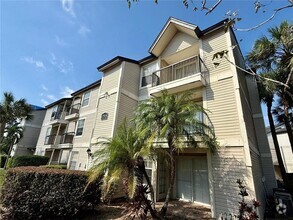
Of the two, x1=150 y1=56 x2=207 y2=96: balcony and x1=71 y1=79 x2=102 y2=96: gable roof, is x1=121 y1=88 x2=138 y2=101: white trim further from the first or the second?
x1=71 y1=79 x2=102 y2=96: gable roof

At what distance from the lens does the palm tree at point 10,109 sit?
1958 centimetres

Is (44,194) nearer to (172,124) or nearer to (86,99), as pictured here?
(172,124)

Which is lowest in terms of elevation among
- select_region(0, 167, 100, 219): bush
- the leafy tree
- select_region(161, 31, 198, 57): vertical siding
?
select_region(0, 167, 100, 219): bush

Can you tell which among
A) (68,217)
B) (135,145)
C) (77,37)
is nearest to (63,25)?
(77,37)

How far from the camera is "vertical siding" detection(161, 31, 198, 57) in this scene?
38.1 feet

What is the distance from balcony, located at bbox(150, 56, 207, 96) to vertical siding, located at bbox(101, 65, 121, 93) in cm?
319

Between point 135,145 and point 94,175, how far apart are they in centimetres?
207

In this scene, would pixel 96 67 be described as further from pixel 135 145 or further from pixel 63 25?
pixel 135 145

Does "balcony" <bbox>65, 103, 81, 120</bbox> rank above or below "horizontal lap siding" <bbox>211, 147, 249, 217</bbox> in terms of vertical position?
above

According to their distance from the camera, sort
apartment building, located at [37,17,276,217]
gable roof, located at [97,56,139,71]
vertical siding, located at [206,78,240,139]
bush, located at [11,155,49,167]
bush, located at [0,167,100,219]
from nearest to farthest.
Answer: bush, located at [0,167,100,219]
apartment building, located at [37,17,276,217]
vertical siding, located at [206,78,240,139]
gable roof, located at [97,56,139,71]
bush, located at [11,155,49,167]

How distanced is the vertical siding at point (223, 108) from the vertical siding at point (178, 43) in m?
4.08

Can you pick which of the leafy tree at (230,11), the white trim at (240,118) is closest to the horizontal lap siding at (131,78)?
the white trim at (240,118)

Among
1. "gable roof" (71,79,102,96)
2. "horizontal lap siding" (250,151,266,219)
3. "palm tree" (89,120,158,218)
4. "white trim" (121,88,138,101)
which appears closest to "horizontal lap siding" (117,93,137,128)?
"white trim" (121,88,138,101)

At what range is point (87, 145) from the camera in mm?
14062
